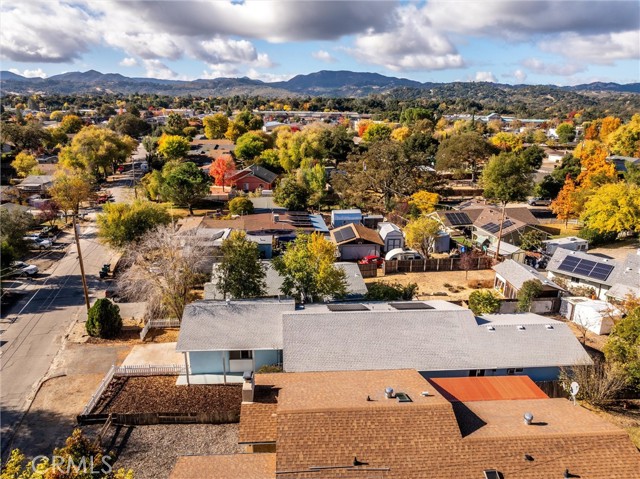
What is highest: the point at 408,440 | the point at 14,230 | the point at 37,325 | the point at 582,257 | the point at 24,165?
the point at 24,165

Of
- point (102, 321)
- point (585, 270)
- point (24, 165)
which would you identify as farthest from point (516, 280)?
point (24, 165)

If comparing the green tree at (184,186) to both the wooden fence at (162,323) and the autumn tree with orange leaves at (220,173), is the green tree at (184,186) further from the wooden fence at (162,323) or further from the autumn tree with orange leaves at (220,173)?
the wooden fence at (162,323)

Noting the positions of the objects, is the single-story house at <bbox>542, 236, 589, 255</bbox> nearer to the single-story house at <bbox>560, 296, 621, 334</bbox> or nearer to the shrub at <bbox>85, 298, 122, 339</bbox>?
the single-story house at <bbox>560, 296, 621, 334</bbox>

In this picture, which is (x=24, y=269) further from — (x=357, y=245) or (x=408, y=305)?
(x=408, y=305)

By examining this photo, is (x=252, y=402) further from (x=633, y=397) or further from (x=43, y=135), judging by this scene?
(x=43, y=135)

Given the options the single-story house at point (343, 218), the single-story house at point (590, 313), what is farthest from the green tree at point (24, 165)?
the single-story house at point (590, 313)
